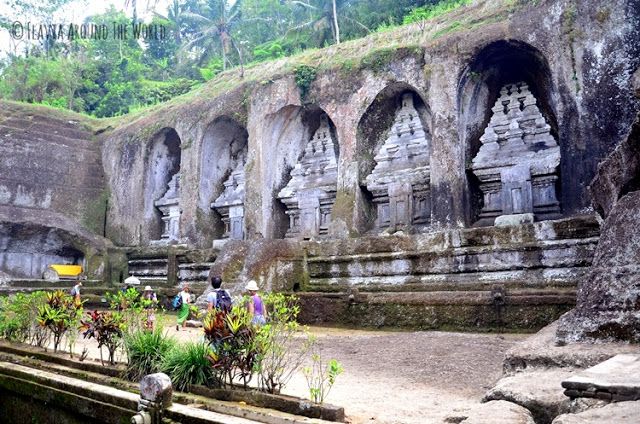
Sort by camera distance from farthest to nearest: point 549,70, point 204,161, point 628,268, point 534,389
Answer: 1. point 204,161
2. point 549,70
3. point 628,268
4. point 534,389

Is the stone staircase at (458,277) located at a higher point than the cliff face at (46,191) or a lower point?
lower

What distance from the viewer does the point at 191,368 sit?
4.41 m

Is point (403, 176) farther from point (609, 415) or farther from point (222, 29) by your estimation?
point (222, 29)

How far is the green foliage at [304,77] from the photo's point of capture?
50.5ft

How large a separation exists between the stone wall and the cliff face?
82 centimetres

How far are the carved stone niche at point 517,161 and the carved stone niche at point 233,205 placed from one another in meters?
7.62

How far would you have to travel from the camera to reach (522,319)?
7.88m

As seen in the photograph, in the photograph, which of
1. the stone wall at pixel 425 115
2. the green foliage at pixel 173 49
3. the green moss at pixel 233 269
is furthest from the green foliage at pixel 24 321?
the green foliage at pixel 173 49

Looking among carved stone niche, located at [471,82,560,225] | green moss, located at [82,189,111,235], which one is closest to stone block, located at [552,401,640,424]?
carved stone niche, located at [471,82,560,225]

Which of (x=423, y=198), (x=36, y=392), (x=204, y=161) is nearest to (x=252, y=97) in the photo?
(x=204, y=161)

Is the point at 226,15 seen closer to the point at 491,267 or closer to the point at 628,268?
the point at 491,267

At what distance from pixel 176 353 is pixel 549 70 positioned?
9974 millimetres

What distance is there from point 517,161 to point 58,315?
1009cm

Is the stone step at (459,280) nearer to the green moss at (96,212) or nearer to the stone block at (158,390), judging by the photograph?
the stone block at (158,390)
